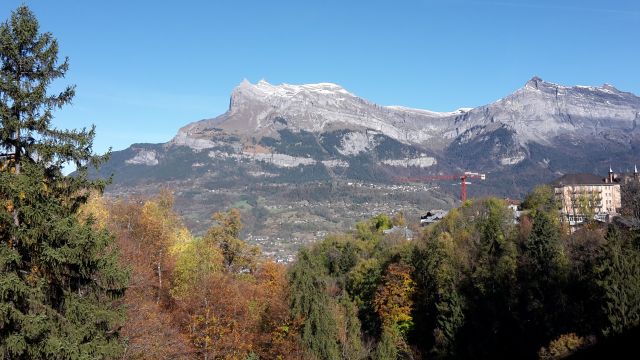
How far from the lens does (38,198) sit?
14.7 metres

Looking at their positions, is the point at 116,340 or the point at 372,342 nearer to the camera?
the point at 116,340

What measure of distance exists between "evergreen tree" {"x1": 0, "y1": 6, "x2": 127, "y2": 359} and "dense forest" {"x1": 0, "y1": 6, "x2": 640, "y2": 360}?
1.5 inches

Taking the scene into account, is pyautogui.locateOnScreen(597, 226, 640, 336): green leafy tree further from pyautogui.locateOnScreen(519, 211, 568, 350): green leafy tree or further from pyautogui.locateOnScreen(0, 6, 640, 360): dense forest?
pyautogui.locateOnScreen(519, 211, 568, 350): green leafy tree

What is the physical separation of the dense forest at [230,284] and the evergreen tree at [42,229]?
0.04 meters

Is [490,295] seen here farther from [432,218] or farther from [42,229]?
[432,218]

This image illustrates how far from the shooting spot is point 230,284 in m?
38.5

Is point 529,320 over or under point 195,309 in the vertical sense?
under

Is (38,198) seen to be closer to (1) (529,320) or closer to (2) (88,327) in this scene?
(2) (88,327)

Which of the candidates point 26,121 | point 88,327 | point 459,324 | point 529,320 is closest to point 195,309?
point 88,327

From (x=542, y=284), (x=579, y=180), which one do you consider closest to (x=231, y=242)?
(x=542, y=284)

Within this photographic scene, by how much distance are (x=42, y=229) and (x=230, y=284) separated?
80.9 feet

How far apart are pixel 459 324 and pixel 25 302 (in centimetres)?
4008

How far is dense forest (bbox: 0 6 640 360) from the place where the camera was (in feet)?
48.2

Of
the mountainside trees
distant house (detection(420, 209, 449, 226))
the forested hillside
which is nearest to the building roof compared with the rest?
distant house (detection(420, 209, 449, 226))
